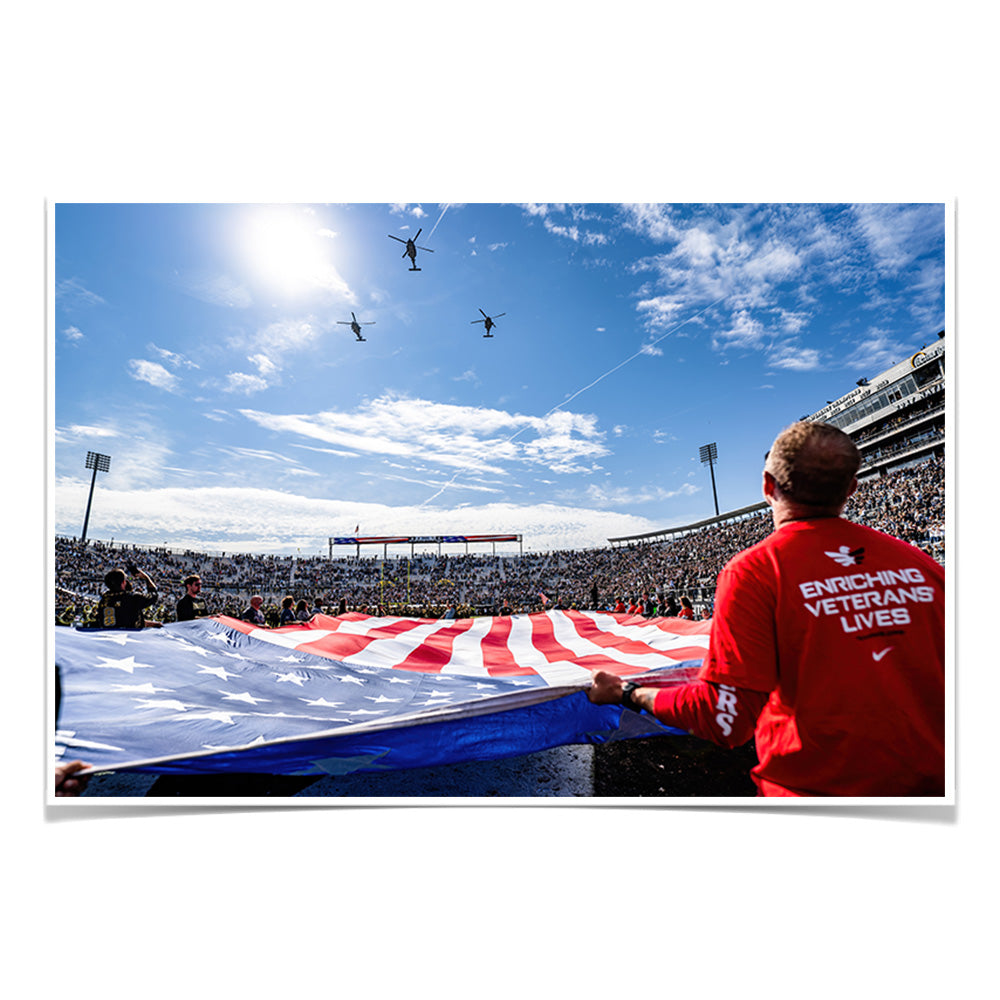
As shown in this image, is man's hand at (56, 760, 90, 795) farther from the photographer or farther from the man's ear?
the man's ear

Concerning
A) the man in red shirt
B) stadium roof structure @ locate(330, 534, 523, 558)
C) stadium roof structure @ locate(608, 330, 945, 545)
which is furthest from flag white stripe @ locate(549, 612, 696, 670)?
stadium roof structure @ locate(330, 534, 523, 558)

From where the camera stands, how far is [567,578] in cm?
2502

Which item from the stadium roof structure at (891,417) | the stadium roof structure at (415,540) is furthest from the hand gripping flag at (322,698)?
the stadium roof structure at (415,540)

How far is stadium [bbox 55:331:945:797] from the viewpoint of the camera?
2.43 metres

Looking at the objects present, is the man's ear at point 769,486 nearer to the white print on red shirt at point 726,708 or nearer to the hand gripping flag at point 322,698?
the white print on red shirt at point 726,708

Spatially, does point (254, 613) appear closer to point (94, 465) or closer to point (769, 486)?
point (94, 465)

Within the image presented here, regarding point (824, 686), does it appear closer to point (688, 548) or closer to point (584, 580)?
point (688, 548)

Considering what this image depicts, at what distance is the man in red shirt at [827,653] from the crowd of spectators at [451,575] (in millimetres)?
11964

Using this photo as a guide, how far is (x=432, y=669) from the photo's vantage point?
2936mm

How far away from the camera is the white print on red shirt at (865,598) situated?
112cm
